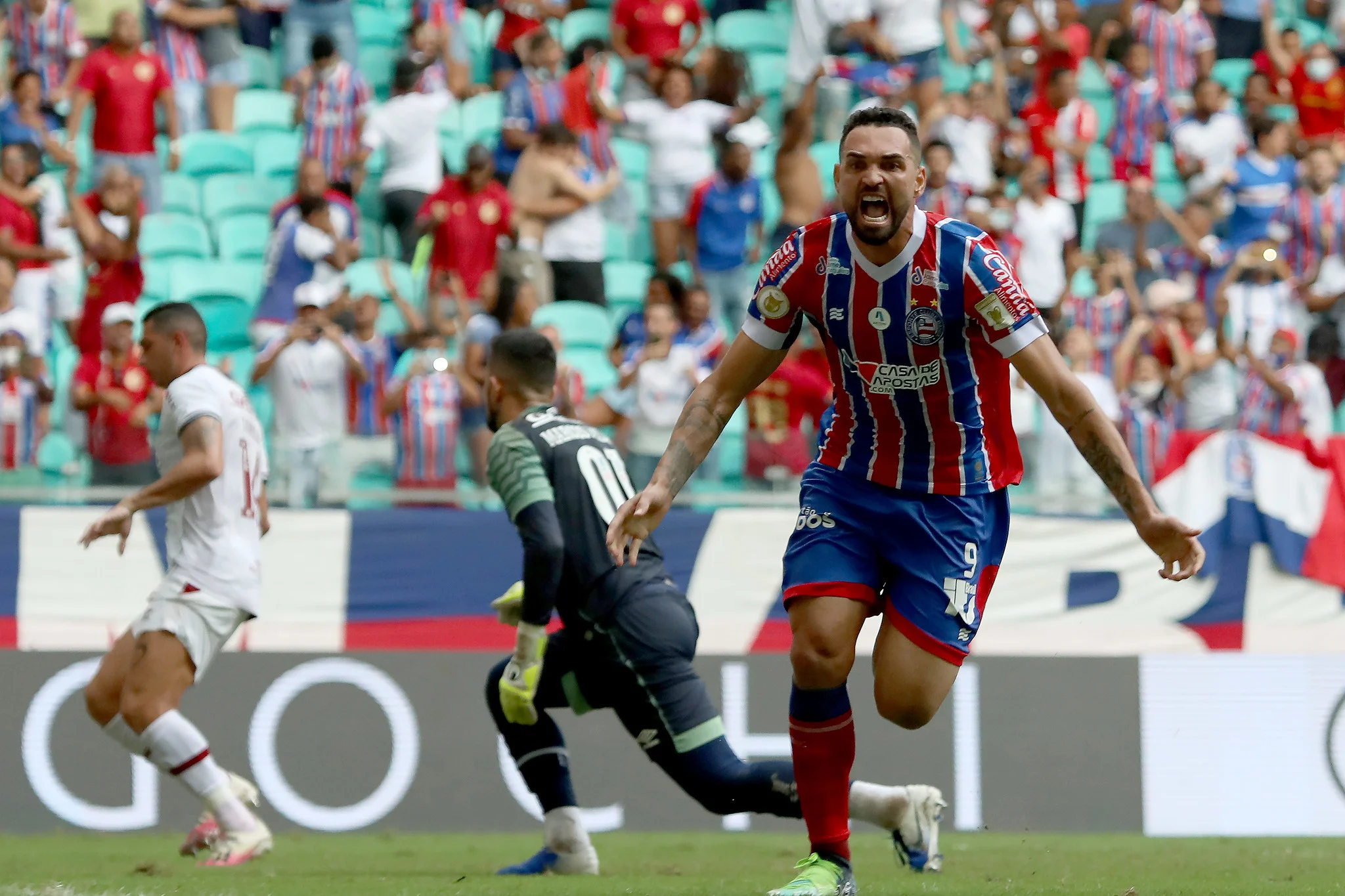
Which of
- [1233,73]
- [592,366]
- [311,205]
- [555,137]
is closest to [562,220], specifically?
[555,137]

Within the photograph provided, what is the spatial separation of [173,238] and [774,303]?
10.1 metres

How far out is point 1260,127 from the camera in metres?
15.4

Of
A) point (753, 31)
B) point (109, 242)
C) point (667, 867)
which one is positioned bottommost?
point (667, 867)

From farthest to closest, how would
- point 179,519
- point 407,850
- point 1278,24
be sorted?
point 1278,24
point 407,850
point 179,519

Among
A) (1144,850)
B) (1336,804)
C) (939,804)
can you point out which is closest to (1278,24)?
(1336,804)

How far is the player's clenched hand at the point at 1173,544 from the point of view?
15.9 feet

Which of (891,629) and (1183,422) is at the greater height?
(1183,422)

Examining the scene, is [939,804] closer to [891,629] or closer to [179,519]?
[891,629]

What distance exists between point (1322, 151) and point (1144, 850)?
27.5 feet

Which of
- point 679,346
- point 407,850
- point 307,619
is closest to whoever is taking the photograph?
point 407,850

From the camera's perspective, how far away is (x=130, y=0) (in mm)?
15141

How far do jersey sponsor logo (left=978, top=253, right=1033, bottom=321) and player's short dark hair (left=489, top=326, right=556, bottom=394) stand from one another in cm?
219

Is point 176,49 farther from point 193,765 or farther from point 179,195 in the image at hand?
point 193,765

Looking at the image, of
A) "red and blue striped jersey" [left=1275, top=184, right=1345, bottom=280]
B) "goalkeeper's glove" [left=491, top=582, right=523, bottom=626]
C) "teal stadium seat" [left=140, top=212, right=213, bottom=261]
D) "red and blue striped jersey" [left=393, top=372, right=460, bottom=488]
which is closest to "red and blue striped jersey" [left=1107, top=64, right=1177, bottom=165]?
"red and blue striped jersey" [left=1275, top=184, right=1345, bottom=280]
